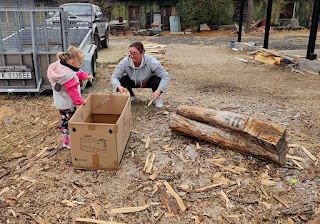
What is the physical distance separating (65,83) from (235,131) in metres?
2.53

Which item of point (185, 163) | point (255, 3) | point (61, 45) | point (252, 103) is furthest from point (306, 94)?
point (255, 3)

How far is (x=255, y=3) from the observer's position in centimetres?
2986

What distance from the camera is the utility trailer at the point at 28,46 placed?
6.45 m

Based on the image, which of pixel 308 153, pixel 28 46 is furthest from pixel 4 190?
pixel 28 46

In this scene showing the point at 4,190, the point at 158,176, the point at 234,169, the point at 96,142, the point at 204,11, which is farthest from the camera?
the point at 204,11

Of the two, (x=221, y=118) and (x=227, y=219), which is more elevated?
(x=221, y=118)

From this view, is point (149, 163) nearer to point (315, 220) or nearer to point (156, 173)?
point (156, 173)

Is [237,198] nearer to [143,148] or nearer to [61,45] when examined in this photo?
[143,148]

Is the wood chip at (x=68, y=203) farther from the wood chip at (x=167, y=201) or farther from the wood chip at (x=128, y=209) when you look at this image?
the wood chip at (x=167, y=201)

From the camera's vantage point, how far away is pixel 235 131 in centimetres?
416

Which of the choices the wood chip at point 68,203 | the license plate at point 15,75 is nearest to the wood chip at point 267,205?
the wood chip at point 68,203

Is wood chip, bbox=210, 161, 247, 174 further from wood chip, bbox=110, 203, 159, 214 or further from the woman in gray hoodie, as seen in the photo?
the woman in gray hoodie

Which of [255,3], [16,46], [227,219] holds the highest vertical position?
[255,3]

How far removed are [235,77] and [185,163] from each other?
607 centimetres
